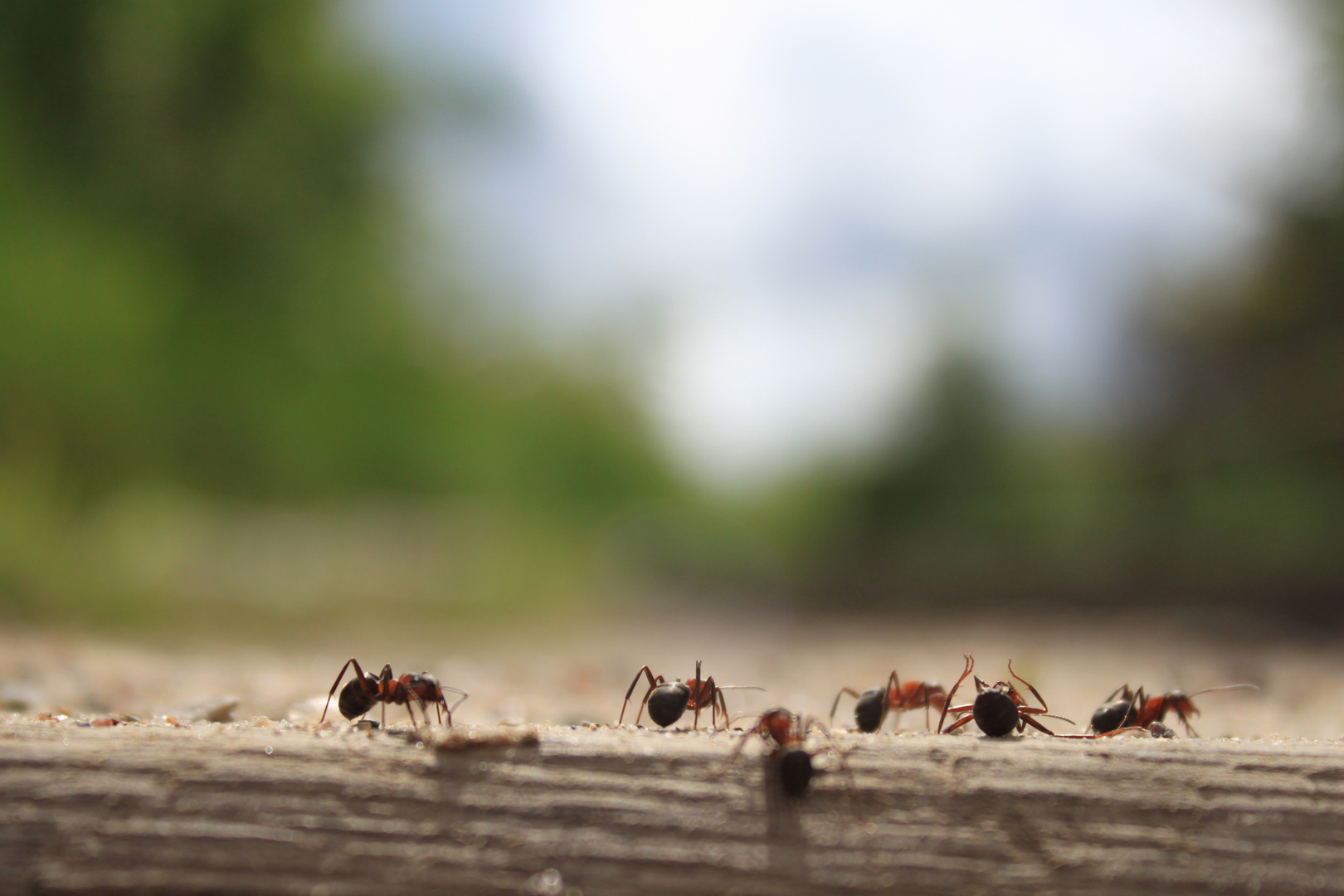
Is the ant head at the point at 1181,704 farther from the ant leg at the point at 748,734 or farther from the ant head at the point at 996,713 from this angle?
the ant leg at the point at 748,734

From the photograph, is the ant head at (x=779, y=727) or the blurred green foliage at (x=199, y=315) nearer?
the ant head at (x=779, y=727)

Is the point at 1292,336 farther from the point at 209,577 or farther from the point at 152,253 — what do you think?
the point at 152,253

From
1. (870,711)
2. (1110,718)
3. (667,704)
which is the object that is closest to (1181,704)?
(1110,718)

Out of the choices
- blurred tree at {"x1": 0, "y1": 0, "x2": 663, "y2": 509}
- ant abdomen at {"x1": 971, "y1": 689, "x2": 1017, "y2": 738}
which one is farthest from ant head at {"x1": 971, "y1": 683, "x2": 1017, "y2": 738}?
blurred tree at {"x1": 0, "y1": 0, "x2": 663, "y2": 509}

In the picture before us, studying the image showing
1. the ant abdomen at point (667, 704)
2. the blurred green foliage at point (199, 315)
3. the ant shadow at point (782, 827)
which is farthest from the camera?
the blurred green foliage at point (199, 315)

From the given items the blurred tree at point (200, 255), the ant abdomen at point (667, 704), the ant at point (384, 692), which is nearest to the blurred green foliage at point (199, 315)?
the blurred tree at point (200, 255)

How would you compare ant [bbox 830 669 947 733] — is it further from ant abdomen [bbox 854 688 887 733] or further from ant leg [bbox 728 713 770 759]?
ant leg [bbox 728 713 770 759]

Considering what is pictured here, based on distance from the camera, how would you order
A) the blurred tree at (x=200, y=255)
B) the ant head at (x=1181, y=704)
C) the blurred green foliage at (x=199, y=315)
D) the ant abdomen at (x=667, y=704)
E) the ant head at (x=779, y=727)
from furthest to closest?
the blurred tree at (x=200, y=255) < the blurred green foliage at (x=199, y=315) < the ant head at (x=1181, y=704) < the ant abdomen at (x=667, y=704) < the ant head at (x=779, y=727)
